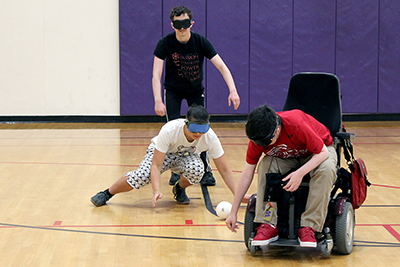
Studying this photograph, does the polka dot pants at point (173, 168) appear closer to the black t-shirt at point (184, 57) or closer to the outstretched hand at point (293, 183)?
the black t-shirt at point (184, 57)

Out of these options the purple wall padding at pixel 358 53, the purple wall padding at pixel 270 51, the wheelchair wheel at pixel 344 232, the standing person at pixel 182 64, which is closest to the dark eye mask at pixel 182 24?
the standing person at pixel 182 64

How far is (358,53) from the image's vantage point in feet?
27.7

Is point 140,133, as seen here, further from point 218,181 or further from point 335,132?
point 335,132

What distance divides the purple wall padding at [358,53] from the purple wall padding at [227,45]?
4.99 feet

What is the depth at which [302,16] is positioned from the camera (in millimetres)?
8391

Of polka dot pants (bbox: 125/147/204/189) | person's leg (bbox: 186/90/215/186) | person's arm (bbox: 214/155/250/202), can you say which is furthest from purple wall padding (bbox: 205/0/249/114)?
person's arm (bbox: 214/155/250/202)

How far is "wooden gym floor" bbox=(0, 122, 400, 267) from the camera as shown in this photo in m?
2.67

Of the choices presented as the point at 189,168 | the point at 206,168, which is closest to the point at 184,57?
the point at 206,168

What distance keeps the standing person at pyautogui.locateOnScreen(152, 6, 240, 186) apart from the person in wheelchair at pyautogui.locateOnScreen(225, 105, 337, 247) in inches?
51.3

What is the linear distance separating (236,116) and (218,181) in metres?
4.17

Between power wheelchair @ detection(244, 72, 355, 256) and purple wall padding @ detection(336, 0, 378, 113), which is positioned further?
purple wall padding @ detection(336, 0, 378, 113)

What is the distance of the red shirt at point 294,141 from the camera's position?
2588 mm

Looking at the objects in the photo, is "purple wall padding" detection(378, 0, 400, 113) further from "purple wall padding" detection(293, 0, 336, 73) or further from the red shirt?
the red shirt

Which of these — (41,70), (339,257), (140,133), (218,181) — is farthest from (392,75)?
(339,257)
